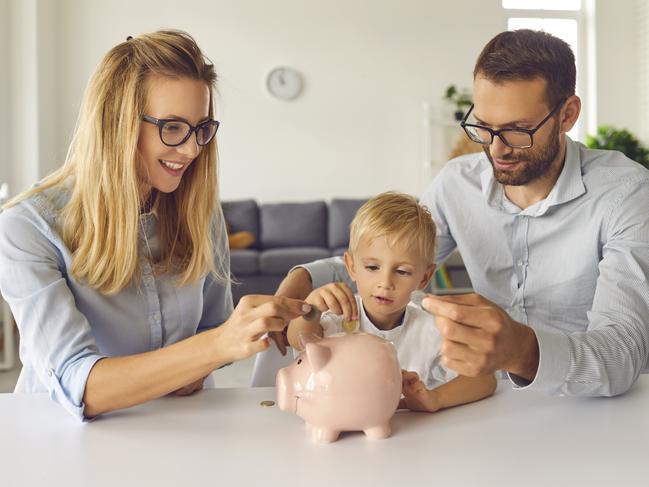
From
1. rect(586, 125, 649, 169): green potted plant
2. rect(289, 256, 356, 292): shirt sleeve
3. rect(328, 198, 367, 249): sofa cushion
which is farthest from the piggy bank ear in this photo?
rect(586, 125, 649, 169): green potted plant

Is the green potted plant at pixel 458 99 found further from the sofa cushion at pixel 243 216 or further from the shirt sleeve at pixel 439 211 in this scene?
the shirt sleeve at pixel 439 211

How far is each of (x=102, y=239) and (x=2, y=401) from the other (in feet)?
1.06

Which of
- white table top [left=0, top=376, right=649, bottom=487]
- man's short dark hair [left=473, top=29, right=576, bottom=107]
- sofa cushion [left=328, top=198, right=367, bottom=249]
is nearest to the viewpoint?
white table top [left=0, top=376, right=649, bottom=487]

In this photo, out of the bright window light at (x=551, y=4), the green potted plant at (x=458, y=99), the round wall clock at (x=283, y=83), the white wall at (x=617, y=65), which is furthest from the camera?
the bright window light at (x=551, y=4)

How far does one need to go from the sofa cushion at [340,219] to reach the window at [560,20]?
2.50 m

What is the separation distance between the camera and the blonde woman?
3.48 ft

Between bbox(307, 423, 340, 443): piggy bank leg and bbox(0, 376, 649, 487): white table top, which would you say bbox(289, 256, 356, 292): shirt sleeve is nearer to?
bbox(0, 376, 649, 487): white table top

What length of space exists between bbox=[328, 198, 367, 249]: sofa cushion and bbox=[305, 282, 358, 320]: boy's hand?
4.68m

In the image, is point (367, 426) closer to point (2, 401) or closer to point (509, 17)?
point (2, 401)

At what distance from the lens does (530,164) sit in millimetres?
1590

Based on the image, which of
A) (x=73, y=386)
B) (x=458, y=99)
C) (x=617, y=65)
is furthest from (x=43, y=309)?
(x=617, y=65)

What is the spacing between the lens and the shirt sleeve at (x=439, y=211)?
6.22 ft

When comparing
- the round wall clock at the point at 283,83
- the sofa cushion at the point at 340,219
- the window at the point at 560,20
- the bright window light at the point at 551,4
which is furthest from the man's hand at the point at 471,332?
the bright window light at the point at 551,4

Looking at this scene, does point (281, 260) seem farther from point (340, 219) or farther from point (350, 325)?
point (350, 325)
